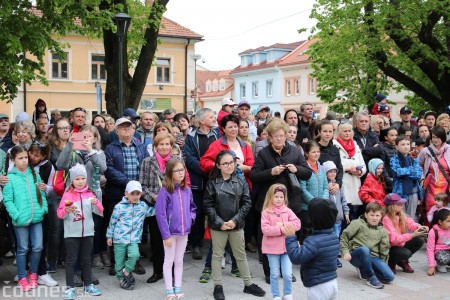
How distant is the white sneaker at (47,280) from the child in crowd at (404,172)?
211 inches

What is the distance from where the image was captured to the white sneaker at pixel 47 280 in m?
6.18

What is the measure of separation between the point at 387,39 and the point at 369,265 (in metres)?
14.7

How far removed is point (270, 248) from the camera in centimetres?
584

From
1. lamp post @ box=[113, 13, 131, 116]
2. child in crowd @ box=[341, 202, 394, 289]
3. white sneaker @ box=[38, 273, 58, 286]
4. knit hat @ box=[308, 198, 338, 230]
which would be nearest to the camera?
knit hat @ box=[308, 198, 338, 230]

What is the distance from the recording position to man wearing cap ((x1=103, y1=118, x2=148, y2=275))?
262 inches

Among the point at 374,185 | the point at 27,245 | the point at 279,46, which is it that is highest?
the point at 279,46

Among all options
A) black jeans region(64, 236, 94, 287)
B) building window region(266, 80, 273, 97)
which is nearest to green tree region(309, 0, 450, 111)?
black jeans region(64, 236, 94, 287)

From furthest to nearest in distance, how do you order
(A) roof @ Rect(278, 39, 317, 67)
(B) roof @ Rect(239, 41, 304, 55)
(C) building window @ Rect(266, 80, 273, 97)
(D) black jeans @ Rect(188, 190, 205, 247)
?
1. (B) roof @ Rect(239, 41, 304, 55)
2. (C) building window @ Rect(266, 80, 273, 97)
3. (A) roof @ Rect(278, 39, 317, 67)
4. (D) black jeans @ Rect(188, 190, 205, 247)

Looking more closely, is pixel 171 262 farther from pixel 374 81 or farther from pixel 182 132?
pixel 374 81

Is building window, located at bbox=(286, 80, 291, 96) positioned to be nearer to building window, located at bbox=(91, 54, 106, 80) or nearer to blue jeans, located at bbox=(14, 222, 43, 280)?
building window, located at bbox=(91, 54, 106, 80)

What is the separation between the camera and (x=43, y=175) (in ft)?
21.2

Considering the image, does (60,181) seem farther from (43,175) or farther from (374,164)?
(374,164)

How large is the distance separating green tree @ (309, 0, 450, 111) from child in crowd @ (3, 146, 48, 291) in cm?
1466

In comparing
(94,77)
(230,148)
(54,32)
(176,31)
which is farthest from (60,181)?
(176,31)
